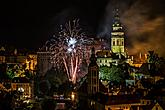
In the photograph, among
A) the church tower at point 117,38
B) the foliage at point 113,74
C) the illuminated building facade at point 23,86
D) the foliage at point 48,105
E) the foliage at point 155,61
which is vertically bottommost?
the foliage at point 48,105

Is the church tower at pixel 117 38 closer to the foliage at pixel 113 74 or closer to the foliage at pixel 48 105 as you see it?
the foliage at pixel 113 74

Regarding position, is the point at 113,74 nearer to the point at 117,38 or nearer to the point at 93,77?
the point at 93,77

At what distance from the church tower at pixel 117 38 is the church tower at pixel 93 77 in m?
12.3

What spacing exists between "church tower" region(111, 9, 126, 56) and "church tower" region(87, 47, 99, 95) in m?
12.3

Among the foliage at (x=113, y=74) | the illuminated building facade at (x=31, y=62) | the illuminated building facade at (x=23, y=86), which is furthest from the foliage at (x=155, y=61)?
the illuminated building facade at (x=31, y=62)

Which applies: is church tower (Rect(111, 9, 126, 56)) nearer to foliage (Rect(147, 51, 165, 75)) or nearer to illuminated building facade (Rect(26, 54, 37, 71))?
foliage (Rect(147, 51, 165, 75))

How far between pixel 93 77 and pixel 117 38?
503 inches

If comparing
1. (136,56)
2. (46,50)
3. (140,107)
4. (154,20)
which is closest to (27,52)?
(46,50)

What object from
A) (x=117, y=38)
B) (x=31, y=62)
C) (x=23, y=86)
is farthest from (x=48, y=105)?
(x=31, y=62)

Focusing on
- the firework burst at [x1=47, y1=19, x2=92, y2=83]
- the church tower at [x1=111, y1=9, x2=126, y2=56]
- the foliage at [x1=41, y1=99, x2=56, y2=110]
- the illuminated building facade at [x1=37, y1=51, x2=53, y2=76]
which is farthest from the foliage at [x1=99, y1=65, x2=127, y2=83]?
the illuminated building facade at [x1=37, y1=51, x2=53, y2=76]

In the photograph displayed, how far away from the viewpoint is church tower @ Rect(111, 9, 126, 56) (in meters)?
33.6

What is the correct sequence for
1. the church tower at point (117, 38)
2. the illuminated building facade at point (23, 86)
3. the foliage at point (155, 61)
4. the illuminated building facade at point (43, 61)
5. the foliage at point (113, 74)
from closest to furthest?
the illuminated building facade at point (23, 86)
the foliage at point (113, 74)
the foliage at point (155, 61)
the church tower at point (117, 38)
the illuminated building facade at point (43, 61)

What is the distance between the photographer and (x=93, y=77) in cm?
2122

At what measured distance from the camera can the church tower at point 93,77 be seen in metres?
21.2
